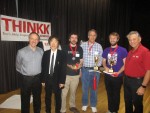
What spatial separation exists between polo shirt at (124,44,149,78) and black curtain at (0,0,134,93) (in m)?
3.68

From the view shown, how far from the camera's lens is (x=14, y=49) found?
584cm

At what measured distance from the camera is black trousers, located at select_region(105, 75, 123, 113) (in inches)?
148

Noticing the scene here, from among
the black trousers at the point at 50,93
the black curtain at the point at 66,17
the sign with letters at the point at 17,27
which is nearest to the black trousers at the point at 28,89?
the black trousers at the point at 50,93

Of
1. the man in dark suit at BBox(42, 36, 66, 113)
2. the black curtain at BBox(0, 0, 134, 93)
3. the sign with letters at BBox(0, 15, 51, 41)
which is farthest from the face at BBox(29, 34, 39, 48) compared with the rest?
the black curtain at BBox(0, 0, 134, 93)

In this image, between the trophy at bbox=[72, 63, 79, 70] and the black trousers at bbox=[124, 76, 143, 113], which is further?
the trophy at bbox=[72, 63, 79, 70]

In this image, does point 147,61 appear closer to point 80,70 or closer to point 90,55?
point 90,55

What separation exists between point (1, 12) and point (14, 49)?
1.11m

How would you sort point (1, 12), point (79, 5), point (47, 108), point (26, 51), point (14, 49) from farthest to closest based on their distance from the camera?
1. point (79, 5)
2. point (14, 49)
3. point (1, 12)
4. point (47, 108)
5. point (26, 51)

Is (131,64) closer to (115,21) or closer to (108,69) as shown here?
(108,69)

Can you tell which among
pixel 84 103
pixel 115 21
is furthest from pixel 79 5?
pixel 84 103

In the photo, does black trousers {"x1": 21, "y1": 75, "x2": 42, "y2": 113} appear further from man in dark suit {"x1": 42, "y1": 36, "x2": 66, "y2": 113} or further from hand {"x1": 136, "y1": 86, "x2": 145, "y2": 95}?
hand {"x1": 136, "y1": 86, "x2": 145, "y2": 95}

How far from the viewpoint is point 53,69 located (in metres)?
3.46

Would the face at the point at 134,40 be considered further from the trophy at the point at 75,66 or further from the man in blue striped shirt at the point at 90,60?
the trophy at the point at 75,66

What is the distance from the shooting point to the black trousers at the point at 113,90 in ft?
12.3
